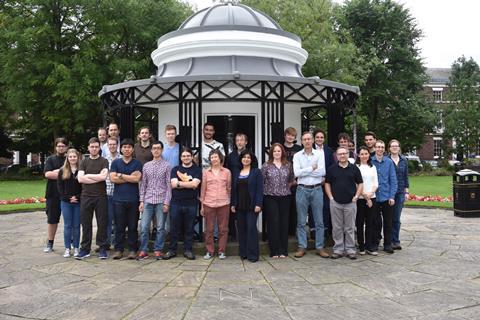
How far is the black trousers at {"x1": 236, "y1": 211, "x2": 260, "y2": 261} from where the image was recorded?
6.55 metres

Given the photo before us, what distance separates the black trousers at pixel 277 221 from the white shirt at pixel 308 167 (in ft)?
1.31

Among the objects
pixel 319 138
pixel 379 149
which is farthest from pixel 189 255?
pixel 379 149

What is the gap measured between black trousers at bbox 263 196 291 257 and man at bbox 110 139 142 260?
202 cm

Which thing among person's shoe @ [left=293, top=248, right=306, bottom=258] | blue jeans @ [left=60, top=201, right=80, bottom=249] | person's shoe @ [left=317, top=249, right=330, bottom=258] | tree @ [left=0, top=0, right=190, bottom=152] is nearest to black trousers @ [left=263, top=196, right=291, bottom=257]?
person's shoe @ [left=293, top=248, right=306, bottom=258]

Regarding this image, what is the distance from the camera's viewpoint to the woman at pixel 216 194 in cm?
650

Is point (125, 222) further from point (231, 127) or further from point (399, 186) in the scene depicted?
point (399, 186)

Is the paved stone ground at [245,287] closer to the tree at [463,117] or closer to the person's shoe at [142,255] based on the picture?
the person's shoe at [142,255]

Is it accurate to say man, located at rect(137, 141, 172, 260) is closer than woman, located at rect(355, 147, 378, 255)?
Yes

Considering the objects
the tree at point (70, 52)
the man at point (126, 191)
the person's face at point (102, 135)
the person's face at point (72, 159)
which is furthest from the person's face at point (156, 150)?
the tree at point (70, 52)

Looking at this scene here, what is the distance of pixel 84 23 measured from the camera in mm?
27016

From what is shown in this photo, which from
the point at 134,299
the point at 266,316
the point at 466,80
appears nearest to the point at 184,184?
the point at 134,299

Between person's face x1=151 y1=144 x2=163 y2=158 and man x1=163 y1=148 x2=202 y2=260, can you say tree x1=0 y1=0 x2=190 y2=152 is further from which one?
man x1=163 y1=148 x2=202 y2=260

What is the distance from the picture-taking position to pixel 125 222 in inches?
264

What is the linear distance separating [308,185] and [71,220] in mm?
3801
